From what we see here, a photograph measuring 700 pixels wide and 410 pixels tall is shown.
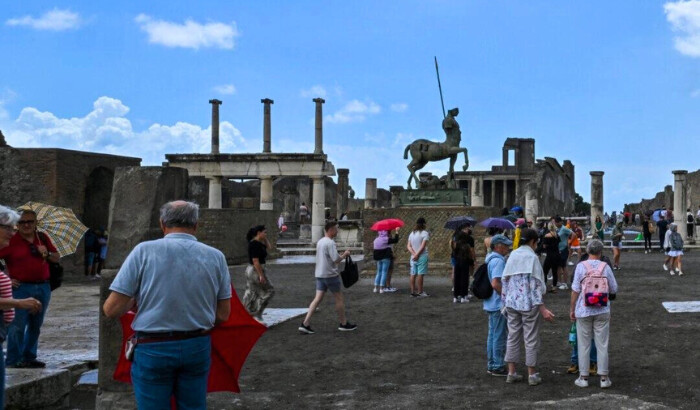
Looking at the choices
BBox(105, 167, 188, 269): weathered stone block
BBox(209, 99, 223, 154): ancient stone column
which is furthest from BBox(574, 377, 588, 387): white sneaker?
BBox(209, 99, 223, 154): ancient stone column

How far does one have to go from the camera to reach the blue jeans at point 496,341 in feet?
23.1

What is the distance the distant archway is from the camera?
1894 centimetres

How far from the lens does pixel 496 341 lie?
23.1 ft

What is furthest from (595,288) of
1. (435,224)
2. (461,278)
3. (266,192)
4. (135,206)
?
(266,192)

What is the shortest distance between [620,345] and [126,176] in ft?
18.7

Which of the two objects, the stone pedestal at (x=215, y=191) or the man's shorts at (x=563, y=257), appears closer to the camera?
the man's shorts at (x=563, y=257)

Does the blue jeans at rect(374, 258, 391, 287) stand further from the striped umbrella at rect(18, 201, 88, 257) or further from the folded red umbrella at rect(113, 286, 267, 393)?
the folded red umbrella at rect(113, 286, 267, 393)

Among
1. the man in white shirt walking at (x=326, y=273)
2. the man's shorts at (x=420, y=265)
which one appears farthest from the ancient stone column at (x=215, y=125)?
the man in white shirt walking at (x=326, y=273)

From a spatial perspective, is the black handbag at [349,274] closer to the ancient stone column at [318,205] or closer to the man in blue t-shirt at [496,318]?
the man in blue t-shirt at [496,318]

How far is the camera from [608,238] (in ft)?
102

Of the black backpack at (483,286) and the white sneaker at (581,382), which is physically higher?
the black backpack at (483,286)

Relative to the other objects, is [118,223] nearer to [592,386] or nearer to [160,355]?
[160,355]

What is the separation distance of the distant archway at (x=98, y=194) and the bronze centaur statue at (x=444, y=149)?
7.81m

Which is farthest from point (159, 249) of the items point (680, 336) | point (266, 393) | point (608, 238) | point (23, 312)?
point (608, 238)
